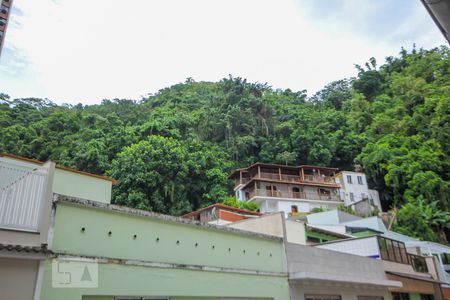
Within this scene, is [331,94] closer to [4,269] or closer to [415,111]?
[415,111]

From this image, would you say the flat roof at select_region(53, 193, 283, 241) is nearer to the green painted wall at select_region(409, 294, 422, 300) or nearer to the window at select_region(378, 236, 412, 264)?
the window at select_region(378, 236, 412, 264)

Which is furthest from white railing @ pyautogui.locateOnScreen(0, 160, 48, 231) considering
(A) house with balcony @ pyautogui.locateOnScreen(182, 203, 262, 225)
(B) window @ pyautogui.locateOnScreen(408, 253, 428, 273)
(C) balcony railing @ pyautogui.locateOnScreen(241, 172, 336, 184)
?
(C) balcony railing @ pyautogui.locateOnScreen(241, 172, 336, 184)

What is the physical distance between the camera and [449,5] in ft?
7.29

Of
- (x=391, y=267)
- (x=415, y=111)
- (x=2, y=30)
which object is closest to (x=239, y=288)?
(x=2, y=30)

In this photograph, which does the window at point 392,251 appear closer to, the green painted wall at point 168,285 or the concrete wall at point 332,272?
the concrete wall at point 332,272

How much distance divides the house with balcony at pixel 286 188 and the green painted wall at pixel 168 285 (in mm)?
31667

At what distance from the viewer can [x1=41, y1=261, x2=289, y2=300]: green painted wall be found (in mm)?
6133

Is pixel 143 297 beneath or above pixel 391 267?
beneath

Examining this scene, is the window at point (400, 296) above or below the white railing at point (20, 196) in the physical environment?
below

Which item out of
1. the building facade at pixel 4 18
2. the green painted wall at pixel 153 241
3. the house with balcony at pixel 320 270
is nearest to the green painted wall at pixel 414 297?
the house with balcony at pixel 320 270

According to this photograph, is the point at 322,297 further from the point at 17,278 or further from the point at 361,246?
the point at 17,278

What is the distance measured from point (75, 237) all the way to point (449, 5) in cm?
632

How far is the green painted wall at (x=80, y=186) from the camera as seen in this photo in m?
11.8

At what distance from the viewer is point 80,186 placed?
487 inches
